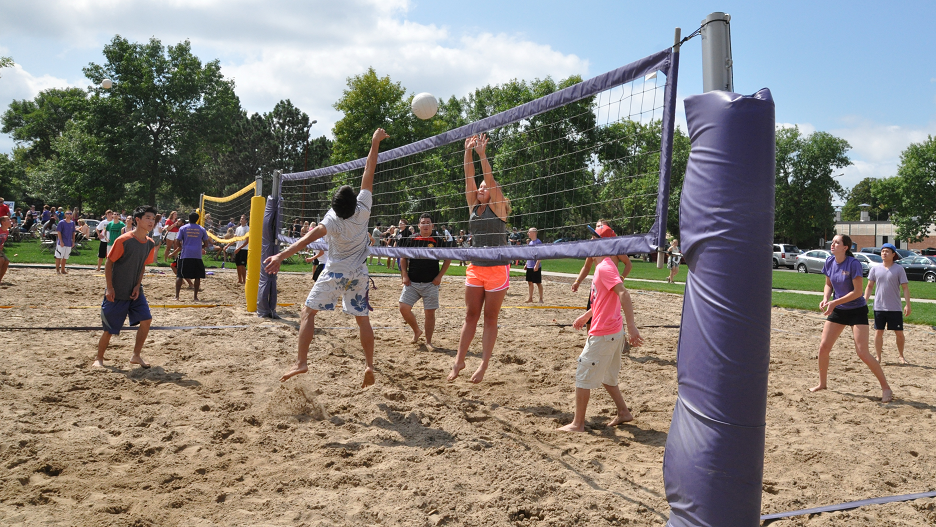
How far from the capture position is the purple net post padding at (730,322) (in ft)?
7.75

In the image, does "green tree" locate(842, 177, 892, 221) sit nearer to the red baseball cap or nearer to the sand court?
the sand court

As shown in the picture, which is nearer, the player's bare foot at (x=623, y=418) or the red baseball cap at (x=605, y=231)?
the red baseball cap at (x=605, y=231)

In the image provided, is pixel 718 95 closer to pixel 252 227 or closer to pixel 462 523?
pixel 462 523

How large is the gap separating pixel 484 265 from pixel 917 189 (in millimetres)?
49486

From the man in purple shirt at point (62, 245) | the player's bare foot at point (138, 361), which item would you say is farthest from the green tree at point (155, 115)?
the player's bare foot at point (138, 361)

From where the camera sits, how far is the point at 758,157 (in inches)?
94.6

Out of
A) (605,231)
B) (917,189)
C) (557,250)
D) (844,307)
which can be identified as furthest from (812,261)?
(557,250)

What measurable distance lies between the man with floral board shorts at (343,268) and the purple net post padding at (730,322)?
284 centimetres

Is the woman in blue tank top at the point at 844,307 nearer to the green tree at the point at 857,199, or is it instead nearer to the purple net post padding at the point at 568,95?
the purple net post padding at the point at 568,95

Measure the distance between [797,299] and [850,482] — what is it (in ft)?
39.9

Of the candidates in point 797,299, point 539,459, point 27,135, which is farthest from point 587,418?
point 27,135

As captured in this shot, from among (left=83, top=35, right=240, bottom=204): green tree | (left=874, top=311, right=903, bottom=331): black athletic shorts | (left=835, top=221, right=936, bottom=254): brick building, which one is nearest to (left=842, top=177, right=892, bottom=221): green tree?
(left=835, top=221, right=936, bottom=254): brick building

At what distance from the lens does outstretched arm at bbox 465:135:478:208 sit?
16.0ft

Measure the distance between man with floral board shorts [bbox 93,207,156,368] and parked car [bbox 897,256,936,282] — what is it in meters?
31.2
